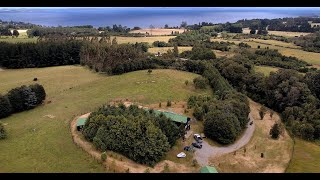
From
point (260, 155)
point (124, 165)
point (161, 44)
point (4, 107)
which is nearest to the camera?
point (124, 165)

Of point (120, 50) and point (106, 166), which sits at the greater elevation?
point (120, 50)

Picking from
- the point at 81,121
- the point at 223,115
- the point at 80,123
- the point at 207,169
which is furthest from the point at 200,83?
the point at 207,169

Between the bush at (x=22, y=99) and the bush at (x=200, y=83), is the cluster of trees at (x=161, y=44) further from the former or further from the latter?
the bush at (x=22, y=99)

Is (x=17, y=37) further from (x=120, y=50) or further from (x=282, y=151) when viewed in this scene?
(x=282, y=151)

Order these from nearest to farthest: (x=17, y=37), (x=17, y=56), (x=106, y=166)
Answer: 1. (x=106, y=166)
2. (x=17, y=56)
3. (x=17, y=37)

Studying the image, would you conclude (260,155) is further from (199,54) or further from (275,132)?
(199,54)

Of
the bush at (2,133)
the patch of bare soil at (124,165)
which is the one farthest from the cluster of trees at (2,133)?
the patch of bare soil at (124,165)
